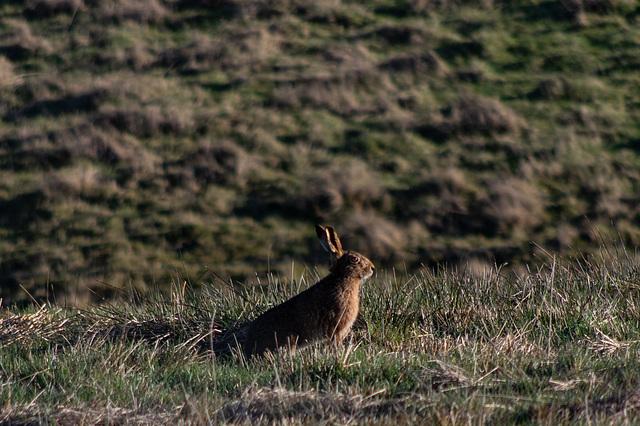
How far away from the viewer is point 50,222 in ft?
35.7

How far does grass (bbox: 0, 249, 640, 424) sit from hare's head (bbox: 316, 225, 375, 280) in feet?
1.41

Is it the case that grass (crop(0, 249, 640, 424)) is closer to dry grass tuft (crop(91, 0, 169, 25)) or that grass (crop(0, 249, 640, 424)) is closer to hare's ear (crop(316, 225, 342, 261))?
hare's ear (crop(316, 225, 342, 261))

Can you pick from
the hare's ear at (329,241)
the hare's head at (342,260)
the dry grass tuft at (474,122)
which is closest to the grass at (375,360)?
the hare's head at (342,260)

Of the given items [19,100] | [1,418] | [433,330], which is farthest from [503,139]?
[1,418]

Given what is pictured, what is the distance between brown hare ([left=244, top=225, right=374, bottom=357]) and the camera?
14.8ft

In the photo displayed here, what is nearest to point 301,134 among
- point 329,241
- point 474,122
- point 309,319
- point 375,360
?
point 474,122

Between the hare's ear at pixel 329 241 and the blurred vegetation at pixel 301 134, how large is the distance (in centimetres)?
213

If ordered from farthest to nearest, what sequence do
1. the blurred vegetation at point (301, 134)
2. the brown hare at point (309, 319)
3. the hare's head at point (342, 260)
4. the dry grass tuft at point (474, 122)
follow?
1. the dry grass tuft at point (474, 122)
2. the blurred vegetation at point (301, 134)
3. the hare's head at point (342, 260)
4. the brown hare at point (309, 319)

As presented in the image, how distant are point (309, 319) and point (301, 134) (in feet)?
32.9

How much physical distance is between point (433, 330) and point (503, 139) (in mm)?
9761

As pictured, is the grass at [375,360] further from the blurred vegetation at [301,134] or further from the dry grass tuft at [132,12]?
the dry grass tuft at [132,12]

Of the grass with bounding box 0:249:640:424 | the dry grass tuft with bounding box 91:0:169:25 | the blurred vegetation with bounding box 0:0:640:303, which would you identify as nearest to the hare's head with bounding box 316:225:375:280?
the grass with bounding box 0:249:640:424

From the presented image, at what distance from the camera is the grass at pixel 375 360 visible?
320 cm

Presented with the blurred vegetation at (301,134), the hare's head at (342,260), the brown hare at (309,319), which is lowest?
the blurred vegetation at (301,134)
